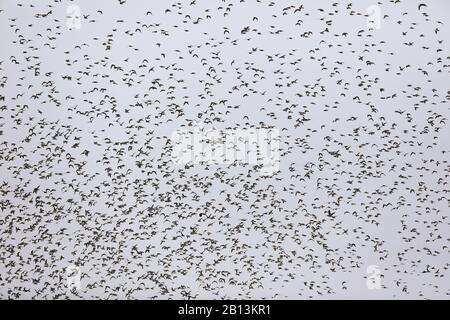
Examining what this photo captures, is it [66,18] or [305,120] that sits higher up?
[66,18]

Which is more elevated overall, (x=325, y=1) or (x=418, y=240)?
(x=325, y=1)

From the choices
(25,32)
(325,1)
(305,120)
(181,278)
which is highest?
(325,1)

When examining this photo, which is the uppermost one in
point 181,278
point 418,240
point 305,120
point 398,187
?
point 305,120

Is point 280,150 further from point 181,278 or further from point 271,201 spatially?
point 181,278

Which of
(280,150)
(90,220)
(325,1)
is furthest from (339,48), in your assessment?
(90,220)

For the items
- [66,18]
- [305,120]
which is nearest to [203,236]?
[305,120]
